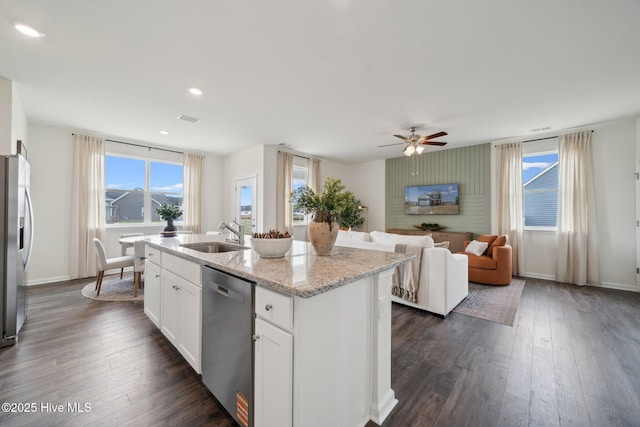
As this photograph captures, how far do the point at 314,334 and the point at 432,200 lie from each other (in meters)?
5.73

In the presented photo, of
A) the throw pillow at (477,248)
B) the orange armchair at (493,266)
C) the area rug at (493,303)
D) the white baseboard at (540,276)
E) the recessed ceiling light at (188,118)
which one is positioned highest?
the recessed ceiling light at (188,118)

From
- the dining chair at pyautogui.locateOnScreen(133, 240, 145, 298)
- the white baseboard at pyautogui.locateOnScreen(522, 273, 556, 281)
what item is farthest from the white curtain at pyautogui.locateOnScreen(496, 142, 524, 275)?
the dining chair at pyautogui.locateOnScreen(133, 240, 145, 298)

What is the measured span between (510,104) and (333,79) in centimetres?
254

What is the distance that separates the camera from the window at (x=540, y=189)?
4.75 metres

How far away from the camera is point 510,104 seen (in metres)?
3.42

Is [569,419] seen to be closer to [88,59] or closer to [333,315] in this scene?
[333,315]

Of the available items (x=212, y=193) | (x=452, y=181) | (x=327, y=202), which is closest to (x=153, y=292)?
(x=327, y=202)

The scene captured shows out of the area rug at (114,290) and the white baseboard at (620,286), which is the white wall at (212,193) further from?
the white baseboard at (620,286)

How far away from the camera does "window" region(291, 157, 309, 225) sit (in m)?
6.29

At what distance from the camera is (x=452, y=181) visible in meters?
5.85

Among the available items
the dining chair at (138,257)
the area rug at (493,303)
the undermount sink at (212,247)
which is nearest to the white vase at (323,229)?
the undermount sink at (212,247)

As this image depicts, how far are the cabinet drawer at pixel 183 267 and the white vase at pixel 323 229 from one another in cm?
82

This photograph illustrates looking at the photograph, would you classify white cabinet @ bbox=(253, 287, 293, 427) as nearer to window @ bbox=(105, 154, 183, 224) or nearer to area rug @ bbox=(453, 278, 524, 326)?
area rug @ bbox=(453, 278, 524, 326)

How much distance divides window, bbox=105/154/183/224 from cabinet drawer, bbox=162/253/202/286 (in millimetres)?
3951
